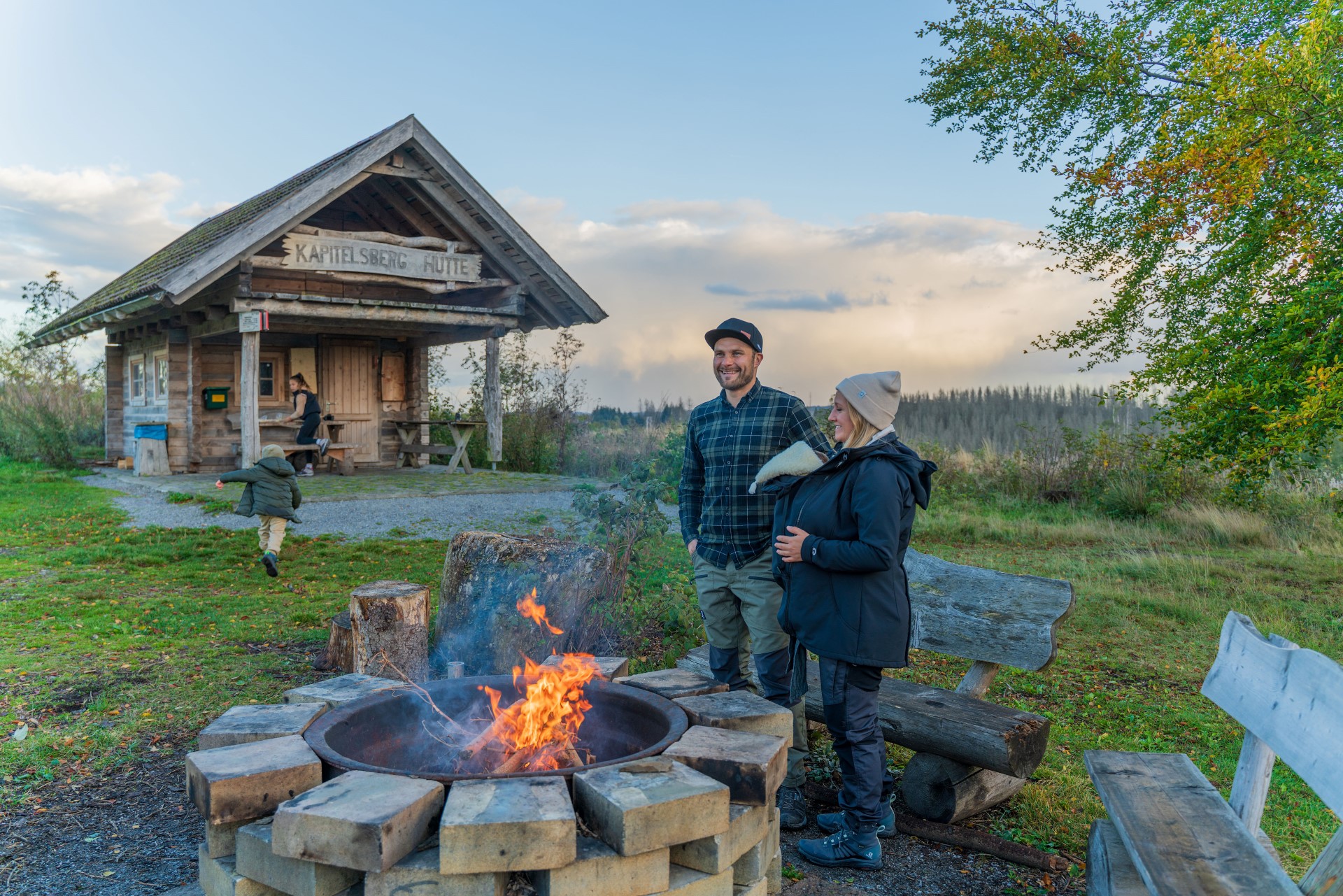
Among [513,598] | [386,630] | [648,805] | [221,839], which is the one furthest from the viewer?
[513,598]

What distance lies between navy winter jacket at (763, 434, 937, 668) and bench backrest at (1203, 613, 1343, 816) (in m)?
1.02

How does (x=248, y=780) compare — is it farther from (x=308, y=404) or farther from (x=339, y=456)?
(x=339, y=456)

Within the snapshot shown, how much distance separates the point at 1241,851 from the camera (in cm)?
245

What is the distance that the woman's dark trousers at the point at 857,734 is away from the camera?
314 cm

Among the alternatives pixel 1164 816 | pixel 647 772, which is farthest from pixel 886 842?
pixel 647 772

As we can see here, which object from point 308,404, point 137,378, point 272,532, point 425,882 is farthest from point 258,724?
point 137,378

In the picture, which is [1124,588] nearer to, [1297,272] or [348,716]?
[1297,272]

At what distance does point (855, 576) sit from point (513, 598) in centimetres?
270

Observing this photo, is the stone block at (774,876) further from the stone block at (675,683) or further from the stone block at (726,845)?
the stone block at (675,683)

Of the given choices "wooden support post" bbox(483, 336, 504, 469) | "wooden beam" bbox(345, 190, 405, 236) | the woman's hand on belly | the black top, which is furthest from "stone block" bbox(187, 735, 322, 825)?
"wooden beam" bbox(345, 190, 405, 236)

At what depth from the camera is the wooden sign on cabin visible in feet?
44.2

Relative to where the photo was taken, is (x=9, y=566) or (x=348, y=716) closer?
(x=348, y=716)

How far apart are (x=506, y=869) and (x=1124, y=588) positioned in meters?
7.63

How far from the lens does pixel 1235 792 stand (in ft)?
9.59
